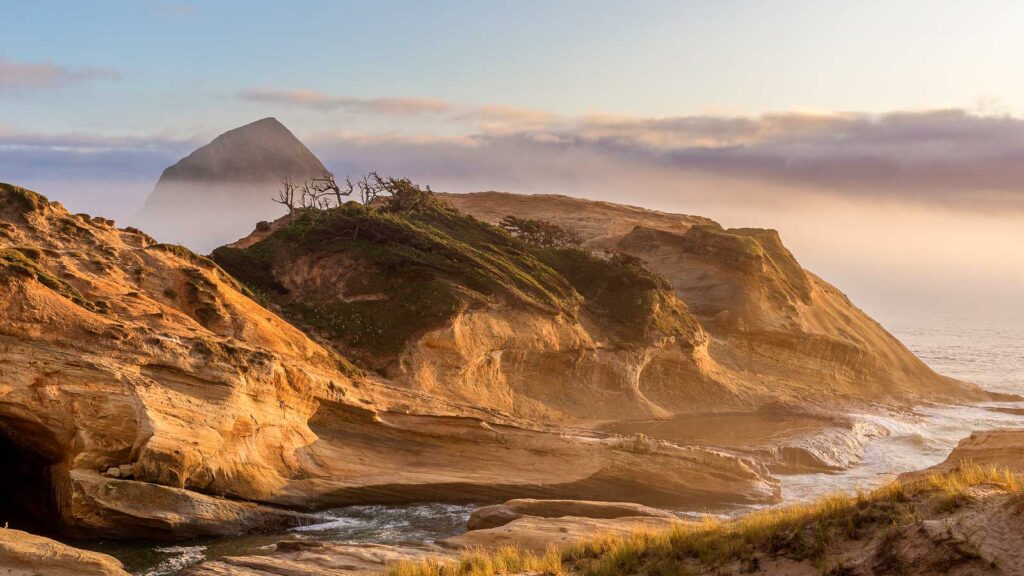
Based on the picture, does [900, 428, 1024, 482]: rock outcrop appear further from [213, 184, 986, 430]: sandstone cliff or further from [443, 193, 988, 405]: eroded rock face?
[443, 193, 988, 405]: eroded rock face

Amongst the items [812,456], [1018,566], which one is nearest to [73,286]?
[1018,566]

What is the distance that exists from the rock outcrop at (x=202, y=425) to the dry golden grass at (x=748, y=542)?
6.04m

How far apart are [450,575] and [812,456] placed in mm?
19330

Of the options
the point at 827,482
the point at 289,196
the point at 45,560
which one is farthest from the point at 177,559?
the point at 289,196

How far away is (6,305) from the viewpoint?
16.6 metres

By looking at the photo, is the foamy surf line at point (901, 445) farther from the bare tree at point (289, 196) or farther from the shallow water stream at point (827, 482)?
the bare tree at point (289, 196)

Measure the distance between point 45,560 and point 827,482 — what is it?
20.0 metres

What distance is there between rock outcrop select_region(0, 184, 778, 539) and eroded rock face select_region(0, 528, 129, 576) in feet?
9.92

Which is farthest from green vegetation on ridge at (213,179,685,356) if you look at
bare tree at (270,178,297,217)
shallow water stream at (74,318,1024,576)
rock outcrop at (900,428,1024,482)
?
rock outcrop at (900,428,1024,482)

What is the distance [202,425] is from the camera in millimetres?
17781

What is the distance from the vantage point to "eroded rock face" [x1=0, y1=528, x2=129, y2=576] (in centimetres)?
1275

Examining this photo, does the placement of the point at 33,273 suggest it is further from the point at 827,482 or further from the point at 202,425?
the point at 827,482

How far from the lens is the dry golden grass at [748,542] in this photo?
11.1 m

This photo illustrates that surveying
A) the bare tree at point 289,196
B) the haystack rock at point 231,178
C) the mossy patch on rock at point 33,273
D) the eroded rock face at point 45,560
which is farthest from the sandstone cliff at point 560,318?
the haystack rock at point 231,178
